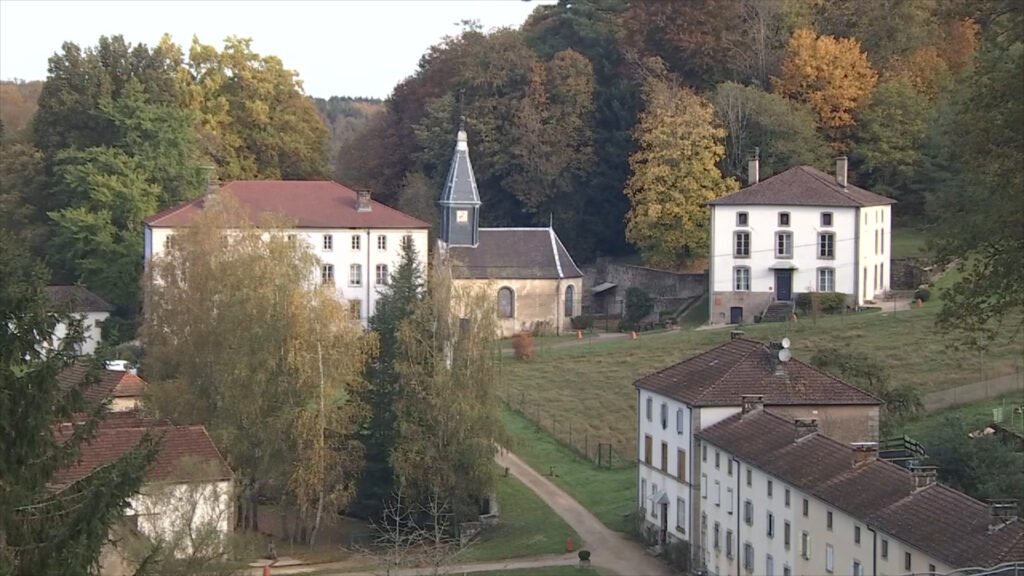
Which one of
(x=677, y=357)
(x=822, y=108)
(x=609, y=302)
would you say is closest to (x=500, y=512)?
(x=677, y=357)

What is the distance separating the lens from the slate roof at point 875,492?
26891 millimetres

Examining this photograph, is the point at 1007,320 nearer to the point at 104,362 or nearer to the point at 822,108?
the point at 822,108

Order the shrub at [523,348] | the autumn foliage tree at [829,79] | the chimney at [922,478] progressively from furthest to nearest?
the autumn foliage tree at [829,79] → the shrub at [523,348] → the chimney at [922,478]

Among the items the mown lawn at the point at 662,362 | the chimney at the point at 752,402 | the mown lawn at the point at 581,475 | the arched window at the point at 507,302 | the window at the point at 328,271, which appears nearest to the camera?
the chimney at the point at 752,402

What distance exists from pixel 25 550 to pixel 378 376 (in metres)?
27.6

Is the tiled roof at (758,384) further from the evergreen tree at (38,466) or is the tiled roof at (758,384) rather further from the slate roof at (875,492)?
the evergreen tree at (38,466)

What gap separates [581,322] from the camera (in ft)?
223

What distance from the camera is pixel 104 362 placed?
1977 cm

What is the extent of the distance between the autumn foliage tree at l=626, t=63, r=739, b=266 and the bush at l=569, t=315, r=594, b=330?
160 inches

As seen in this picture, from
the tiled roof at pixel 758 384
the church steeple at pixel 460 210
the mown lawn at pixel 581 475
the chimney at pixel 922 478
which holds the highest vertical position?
the church steeple at pixel 460 210

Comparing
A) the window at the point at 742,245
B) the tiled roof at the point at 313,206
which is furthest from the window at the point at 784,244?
the tiled roof at the point at 313,206

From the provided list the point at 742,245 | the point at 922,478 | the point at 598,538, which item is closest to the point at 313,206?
the point at 742,245

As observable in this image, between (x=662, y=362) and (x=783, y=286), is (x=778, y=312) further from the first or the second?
(x=662, y=362)

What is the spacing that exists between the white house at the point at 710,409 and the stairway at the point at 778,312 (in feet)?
59.9
